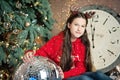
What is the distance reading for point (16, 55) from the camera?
204cm

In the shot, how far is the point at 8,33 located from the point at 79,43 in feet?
1.74

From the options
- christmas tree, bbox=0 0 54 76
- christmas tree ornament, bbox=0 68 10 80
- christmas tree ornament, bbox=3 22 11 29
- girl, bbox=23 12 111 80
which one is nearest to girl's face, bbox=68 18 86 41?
girl, bbox=23 12 111 80

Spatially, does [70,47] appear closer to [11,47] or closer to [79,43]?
[79,43]

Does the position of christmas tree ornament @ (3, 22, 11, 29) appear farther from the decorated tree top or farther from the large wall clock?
the large wall clock

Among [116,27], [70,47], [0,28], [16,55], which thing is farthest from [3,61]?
[116,27]

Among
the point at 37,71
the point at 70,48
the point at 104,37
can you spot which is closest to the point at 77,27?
the point at 70,48

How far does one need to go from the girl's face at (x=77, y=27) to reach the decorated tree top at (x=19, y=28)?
1.08 ft

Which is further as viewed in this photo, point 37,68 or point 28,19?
point 28,19

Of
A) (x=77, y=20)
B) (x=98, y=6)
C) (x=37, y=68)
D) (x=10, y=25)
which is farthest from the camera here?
(x=98, y=6)

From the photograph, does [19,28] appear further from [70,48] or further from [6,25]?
[70,48]

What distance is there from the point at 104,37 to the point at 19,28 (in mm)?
636

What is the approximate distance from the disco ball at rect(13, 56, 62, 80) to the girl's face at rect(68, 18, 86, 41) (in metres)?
0.51

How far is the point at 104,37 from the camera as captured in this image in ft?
7.17

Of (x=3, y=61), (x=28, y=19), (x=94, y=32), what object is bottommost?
(x=3, y=61)
